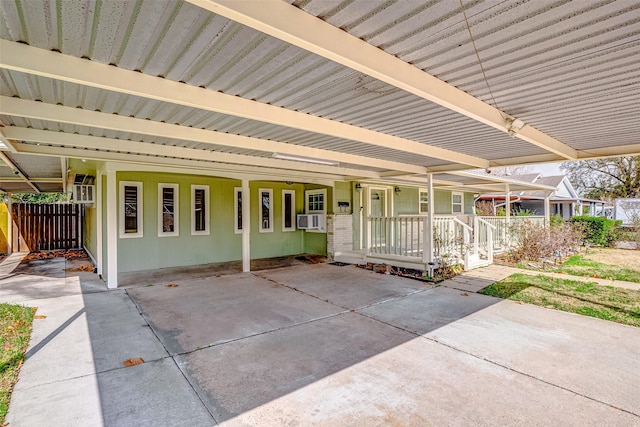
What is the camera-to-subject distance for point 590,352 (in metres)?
3.80

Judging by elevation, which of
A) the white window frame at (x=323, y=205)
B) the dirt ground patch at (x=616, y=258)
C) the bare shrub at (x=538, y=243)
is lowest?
the dirt ground patch at (x=616, y=258)

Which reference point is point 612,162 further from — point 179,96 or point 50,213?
point 50,213

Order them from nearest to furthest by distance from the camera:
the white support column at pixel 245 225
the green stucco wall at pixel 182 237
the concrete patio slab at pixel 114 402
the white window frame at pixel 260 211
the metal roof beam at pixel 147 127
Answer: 1. the concrete patio slab at pixel 114 402
2. the metal roof beam at pixel 147 127
3. the green stucco wall at pixel 182 237
4. the white support column at pixel 245 225
5. the white window frame at pixel 260 211

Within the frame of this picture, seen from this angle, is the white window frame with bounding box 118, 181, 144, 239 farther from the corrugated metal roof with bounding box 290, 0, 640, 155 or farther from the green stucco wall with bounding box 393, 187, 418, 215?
the green stucco wall with bounding box 393, 187, 418, 215

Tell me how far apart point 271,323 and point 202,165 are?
453cm

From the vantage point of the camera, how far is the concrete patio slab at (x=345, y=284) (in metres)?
6.27

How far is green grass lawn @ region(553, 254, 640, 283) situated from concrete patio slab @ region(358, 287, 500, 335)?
3.99 m

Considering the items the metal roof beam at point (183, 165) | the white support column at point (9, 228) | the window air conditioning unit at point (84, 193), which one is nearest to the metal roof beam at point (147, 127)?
the metal roof beam at point (183, 165)

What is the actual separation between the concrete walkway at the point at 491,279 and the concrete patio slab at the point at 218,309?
327 centimetres

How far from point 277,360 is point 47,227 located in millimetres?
14340

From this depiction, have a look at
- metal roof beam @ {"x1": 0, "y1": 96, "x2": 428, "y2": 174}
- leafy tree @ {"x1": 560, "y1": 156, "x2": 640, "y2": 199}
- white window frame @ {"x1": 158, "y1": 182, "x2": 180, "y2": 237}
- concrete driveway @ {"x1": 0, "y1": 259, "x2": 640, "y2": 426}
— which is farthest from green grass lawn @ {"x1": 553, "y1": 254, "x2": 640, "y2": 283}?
leafy tree @ {"x1": 560, "y1": 156, "x2": 640, "y2": 199}

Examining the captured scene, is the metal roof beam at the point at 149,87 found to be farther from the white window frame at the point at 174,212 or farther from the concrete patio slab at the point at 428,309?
the white window frame at the point at 174,212

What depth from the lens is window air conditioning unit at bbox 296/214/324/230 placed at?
35.2ft

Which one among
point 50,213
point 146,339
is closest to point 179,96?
point 146,339
